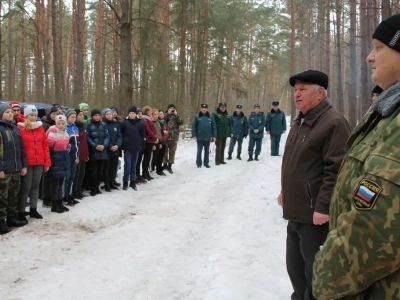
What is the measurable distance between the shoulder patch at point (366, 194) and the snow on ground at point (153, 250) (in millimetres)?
2758

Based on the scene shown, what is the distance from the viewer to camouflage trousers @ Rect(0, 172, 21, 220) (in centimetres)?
564

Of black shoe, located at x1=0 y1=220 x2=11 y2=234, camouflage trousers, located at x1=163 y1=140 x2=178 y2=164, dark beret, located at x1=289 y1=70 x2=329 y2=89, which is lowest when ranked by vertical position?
black shoe, located at x1=0 y1=220 x2=11 y2=234

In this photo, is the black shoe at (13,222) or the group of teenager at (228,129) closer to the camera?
the black shoe at (13,222)

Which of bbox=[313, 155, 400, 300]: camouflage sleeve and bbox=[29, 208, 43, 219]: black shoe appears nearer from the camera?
bbox=[313, 155, 400, 300]: camouflage sleeve

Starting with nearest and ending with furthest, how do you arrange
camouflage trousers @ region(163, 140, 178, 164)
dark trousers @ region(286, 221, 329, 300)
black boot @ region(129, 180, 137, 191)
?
dark trousers @ region(286, 221, 329, 300) → black boot @ region(129, 180, 137, 191) → camouflage trousers @ region(163, 140, 178, 164)

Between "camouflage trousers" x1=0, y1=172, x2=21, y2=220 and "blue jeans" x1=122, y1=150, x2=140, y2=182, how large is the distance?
10.9 feet

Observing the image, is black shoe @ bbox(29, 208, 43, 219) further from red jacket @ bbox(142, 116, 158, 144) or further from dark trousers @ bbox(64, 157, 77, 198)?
red jacket @ bbox(142, 116, 158, 144)

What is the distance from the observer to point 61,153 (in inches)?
268

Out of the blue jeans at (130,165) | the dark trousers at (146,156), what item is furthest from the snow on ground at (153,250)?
the dark trousers at (146,156)

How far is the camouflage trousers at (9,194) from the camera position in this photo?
18.5 feet

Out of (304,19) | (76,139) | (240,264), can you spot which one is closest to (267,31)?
(304,19)

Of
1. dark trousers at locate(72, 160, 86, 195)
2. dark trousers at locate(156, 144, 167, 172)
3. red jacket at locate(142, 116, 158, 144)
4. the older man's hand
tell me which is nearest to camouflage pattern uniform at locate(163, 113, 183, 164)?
dark trousers at locate(156, 144, 167, 172)

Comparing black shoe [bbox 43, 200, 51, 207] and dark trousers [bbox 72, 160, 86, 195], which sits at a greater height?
dark trousers [bbox 72, 160, 86, 195]

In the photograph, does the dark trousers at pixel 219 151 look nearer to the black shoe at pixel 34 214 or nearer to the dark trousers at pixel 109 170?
the dark trousers at pixel 109 170
